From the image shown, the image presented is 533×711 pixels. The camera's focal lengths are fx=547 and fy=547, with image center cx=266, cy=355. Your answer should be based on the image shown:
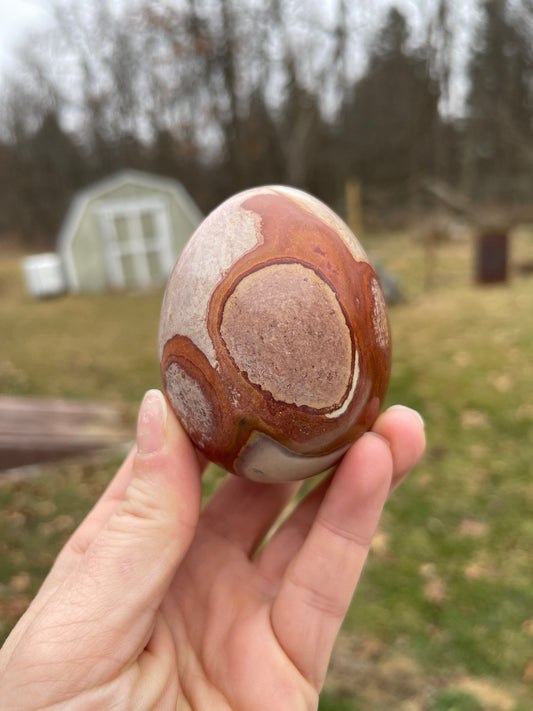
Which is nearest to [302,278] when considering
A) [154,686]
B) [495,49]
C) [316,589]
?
[316,589]

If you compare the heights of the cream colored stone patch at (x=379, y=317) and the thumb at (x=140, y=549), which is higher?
the cream colored stone patch at (x=379, y=317)

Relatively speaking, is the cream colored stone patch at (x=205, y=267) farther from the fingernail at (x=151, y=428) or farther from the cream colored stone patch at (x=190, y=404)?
the fingernail at (x=151, y=428)

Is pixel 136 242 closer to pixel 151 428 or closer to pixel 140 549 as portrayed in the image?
pixel 151 428

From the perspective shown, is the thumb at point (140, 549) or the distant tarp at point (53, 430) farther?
the distant tarp at point (53, 430)

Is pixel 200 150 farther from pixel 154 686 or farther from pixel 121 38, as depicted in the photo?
pixel 154 686

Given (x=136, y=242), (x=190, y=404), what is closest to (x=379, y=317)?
(x=190, y=404)

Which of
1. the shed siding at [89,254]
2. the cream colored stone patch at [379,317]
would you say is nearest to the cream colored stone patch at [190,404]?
the cream colored stone patch at [379,317]

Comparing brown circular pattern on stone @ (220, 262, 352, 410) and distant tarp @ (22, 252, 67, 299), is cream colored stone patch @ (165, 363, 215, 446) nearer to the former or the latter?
brown circular pattern on stone @ (220, 262, 352, 410)
